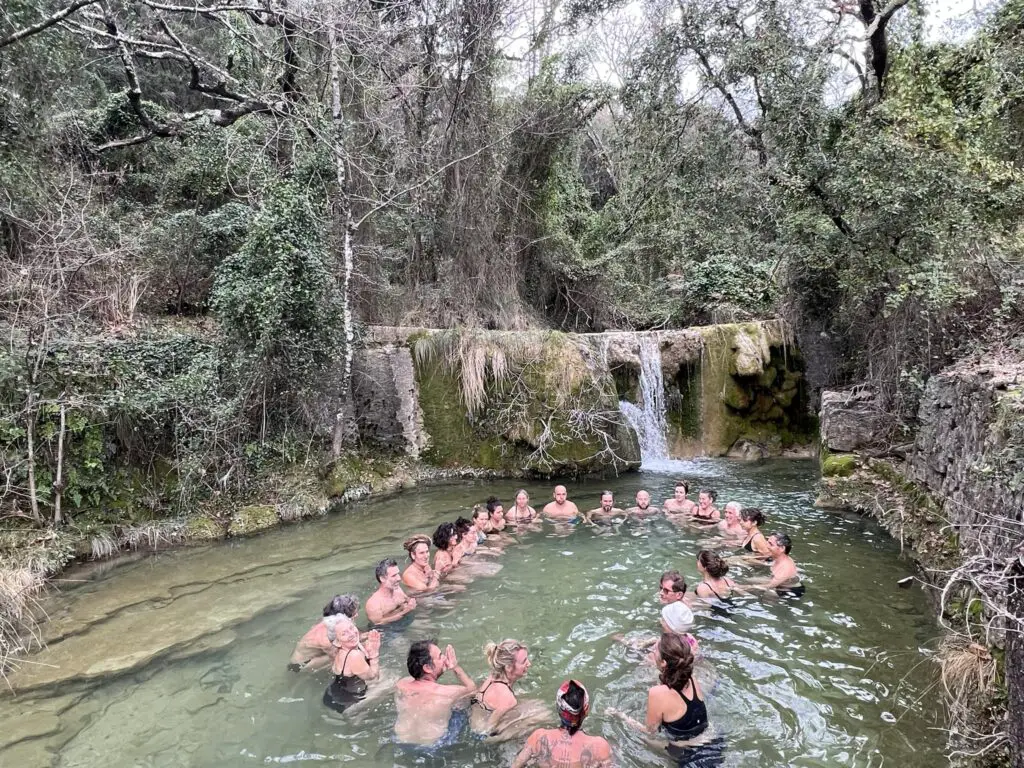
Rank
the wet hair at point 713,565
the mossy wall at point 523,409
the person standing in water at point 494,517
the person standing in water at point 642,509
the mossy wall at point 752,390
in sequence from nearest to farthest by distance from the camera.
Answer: the wet hair at point 713,565 < the person standing in water at point 494,517 < the person standing in water at point 642,509 < the mossy wall at point 523,409 < the mossy wall at point 752,390

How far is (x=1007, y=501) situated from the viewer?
424 centimetres

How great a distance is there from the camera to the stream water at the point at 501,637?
4.50 metres

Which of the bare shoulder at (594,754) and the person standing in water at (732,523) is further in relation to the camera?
the person standing in water at (732,523)

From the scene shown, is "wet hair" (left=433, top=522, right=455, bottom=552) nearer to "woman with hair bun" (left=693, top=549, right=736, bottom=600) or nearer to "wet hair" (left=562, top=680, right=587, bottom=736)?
"woman with hair bun" (left=693, top=549, right=736, bottom=600)

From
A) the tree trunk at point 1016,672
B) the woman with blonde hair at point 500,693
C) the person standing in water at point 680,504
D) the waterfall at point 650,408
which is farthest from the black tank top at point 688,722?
the waterfall at point 650,408

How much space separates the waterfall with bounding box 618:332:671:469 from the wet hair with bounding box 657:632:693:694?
9135mm

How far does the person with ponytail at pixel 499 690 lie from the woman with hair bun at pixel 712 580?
113 inches

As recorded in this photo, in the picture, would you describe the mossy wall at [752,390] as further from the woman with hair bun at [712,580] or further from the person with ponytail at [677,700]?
the person with ponytail at [677,700]

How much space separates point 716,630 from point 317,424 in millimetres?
7970

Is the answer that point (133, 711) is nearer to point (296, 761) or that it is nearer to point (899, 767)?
point (296, 761)

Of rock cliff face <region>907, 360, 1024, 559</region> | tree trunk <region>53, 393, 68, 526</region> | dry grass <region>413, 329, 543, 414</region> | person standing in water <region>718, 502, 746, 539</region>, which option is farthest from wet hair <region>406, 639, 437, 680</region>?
dry grass <region>413, 329, 543, 414</region>

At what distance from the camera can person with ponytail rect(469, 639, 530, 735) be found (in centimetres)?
452

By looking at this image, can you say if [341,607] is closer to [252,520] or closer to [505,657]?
[505,657]

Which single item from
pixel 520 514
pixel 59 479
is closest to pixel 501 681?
pixel 520 514
